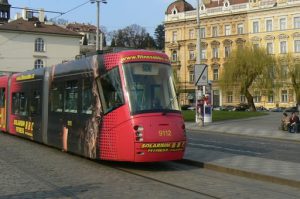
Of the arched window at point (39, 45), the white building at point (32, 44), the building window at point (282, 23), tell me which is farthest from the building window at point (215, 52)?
the arched window at point (39, 45)

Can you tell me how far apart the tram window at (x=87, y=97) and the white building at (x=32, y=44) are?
7019 cm

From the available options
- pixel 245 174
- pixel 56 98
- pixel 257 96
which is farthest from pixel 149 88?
pixel 257 96

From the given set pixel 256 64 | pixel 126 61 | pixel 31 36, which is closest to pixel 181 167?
pixel 126 61

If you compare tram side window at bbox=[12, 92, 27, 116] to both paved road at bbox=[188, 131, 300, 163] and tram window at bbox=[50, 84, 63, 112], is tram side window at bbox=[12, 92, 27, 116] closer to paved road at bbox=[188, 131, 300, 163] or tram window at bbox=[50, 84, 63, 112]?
tram window at bbox=[50, 84, 63, 112]

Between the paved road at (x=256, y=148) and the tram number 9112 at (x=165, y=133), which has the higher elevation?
the tram number 9112 at (x=165, y=133)

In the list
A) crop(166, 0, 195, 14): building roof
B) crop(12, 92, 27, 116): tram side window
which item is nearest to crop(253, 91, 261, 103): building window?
crop(166, 0, 195, 14): building roof

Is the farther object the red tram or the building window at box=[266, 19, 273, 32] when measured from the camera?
the building window at box=[266, 19, 273, 32]

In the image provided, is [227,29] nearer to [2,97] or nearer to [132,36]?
[132,36]

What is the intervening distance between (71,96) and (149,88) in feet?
11.5

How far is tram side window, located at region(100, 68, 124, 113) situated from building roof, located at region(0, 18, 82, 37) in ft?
248

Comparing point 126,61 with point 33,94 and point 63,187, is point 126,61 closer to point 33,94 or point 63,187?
point 63,187

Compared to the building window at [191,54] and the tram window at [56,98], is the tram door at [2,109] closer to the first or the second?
the tram window at [56,98]

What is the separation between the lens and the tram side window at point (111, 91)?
12579 millimetres

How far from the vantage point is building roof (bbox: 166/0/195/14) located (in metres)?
107
